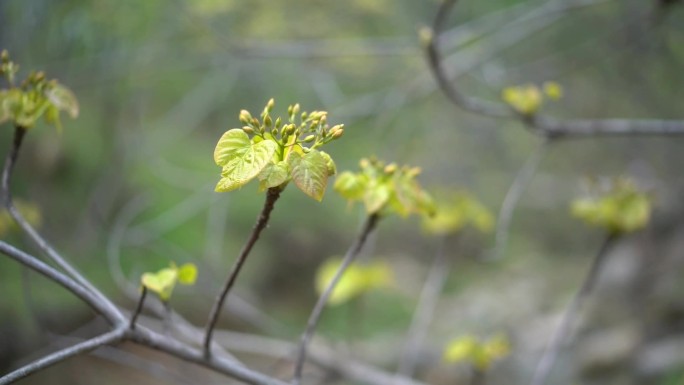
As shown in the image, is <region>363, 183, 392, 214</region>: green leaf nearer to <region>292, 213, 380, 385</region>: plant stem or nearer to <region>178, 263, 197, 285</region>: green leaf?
<region>292, 213, 380, 385</region>: plant stem

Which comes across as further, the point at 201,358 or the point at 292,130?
the point at 201,358

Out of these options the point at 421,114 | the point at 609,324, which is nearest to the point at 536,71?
the point at 421,114

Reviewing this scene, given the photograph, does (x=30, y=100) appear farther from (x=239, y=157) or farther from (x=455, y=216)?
(x=455, y=216)

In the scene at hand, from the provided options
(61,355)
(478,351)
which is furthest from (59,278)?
(478,351)

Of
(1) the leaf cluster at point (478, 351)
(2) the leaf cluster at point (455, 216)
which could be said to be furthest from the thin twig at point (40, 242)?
(2) the leaf cluster at point (455, 216)

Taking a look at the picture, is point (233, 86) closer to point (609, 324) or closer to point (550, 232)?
point (609, 324)

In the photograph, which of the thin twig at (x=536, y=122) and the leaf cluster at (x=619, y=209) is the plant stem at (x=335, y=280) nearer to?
the thin twig at (x=536, y=122)
